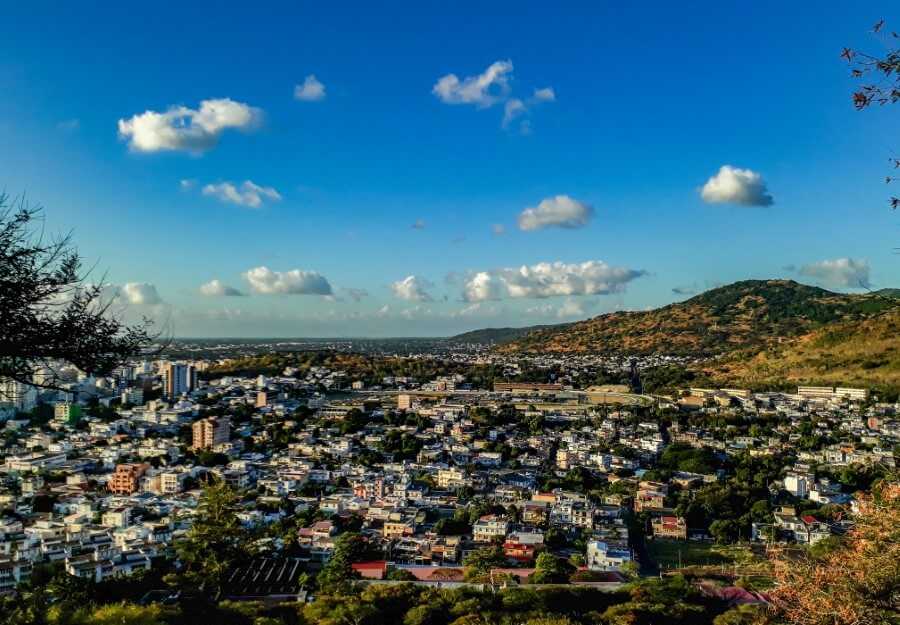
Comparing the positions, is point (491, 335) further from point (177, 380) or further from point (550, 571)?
point (550, 571)

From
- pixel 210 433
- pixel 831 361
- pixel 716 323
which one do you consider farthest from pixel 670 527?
pixel 716 323

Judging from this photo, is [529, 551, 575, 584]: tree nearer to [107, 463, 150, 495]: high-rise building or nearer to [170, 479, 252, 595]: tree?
[170, 479, 252, 595]: tree

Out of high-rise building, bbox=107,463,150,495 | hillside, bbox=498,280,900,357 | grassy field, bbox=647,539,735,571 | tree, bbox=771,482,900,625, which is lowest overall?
grassy field, bbox=647,539,735,571

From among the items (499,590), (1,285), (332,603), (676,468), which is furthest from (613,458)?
(1,285)

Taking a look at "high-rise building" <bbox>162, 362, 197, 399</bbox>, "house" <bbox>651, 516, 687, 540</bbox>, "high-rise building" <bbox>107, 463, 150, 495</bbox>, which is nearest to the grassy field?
"house" <bbox>651, 516, 687, 540</bbox>

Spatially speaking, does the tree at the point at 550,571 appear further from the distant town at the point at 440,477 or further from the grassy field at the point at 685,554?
the grassy field at the point at 685,554

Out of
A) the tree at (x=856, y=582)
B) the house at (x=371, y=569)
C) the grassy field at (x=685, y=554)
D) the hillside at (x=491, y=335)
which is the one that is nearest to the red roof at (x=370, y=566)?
the house at (x=371, y=569)
